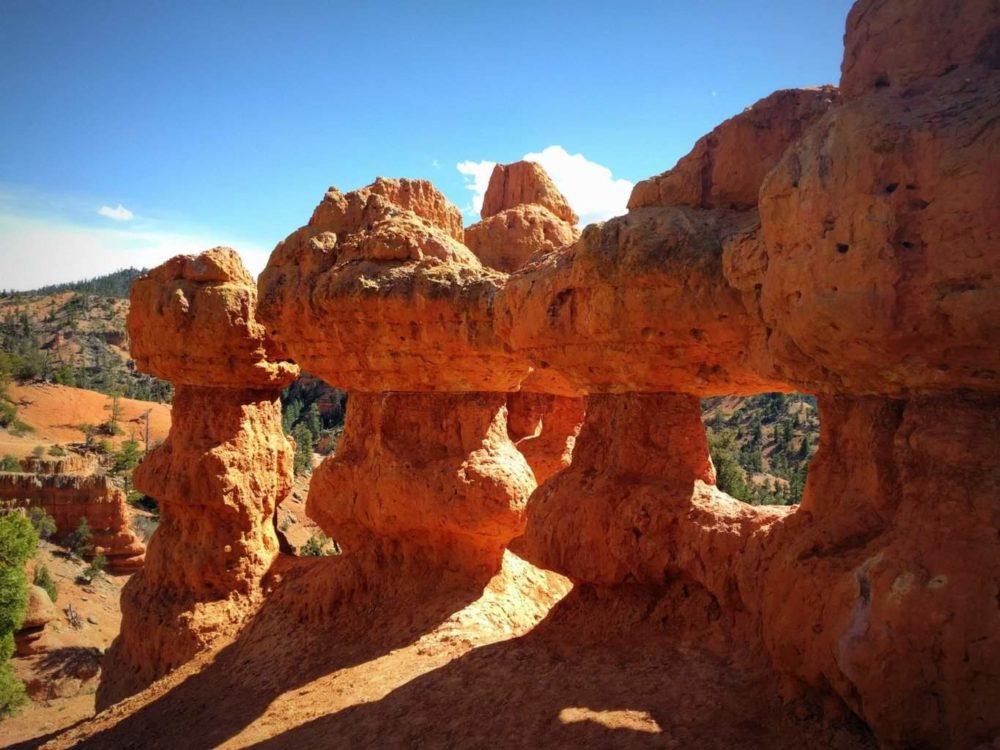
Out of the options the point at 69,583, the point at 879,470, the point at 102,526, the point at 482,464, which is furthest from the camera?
the point at 102,526

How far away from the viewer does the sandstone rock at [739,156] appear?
16.0ft

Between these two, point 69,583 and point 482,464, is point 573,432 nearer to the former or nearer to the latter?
point 482,464

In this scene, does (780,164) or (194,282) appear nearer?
(780,164)

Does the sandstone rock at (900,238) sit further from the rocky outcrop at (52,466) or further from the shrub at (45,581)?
the rocky outcrop at (52,466)

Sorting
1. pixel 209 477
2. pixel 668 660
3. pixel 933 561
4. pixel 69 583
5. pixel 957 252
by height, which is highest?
pixel 957 252

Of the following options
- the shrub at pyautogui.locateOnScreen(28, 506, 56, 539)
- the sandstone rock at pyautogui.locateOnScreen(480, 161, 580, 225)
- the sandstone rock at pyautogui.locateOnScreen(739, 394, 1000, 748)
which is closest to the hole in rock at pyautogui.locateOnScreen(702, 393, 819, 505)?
the sandstone rock at pyautogui.locateOnScreen(480, 161, 580, 225)

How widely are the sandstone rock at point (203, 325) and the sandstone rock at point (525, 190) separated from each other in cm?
427

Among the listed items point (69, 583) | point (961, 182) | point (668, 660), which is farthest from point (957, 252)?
point (69, 583)

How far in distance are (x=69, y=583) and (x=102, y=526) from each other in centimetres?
383

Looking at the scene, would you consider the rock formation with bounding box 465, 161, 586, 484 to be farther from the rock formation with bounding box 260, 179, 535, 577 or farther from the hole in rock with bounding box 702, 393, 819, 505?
the hole in rock with bounding box 702, 393, 819, 505

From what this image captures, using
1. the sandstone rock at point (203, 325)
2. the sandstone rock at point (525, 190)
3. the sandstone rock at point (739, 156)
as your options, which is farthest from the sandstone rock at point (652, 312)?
the sandstone rock at point (525, 190)

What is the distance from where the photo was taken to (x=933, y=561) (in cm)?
310

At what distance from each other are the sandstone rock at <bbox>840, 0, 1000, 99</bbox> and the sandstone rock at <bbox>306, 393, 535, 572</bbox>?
4.76 meters

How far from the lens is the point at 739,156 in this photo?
5020 millimetres
